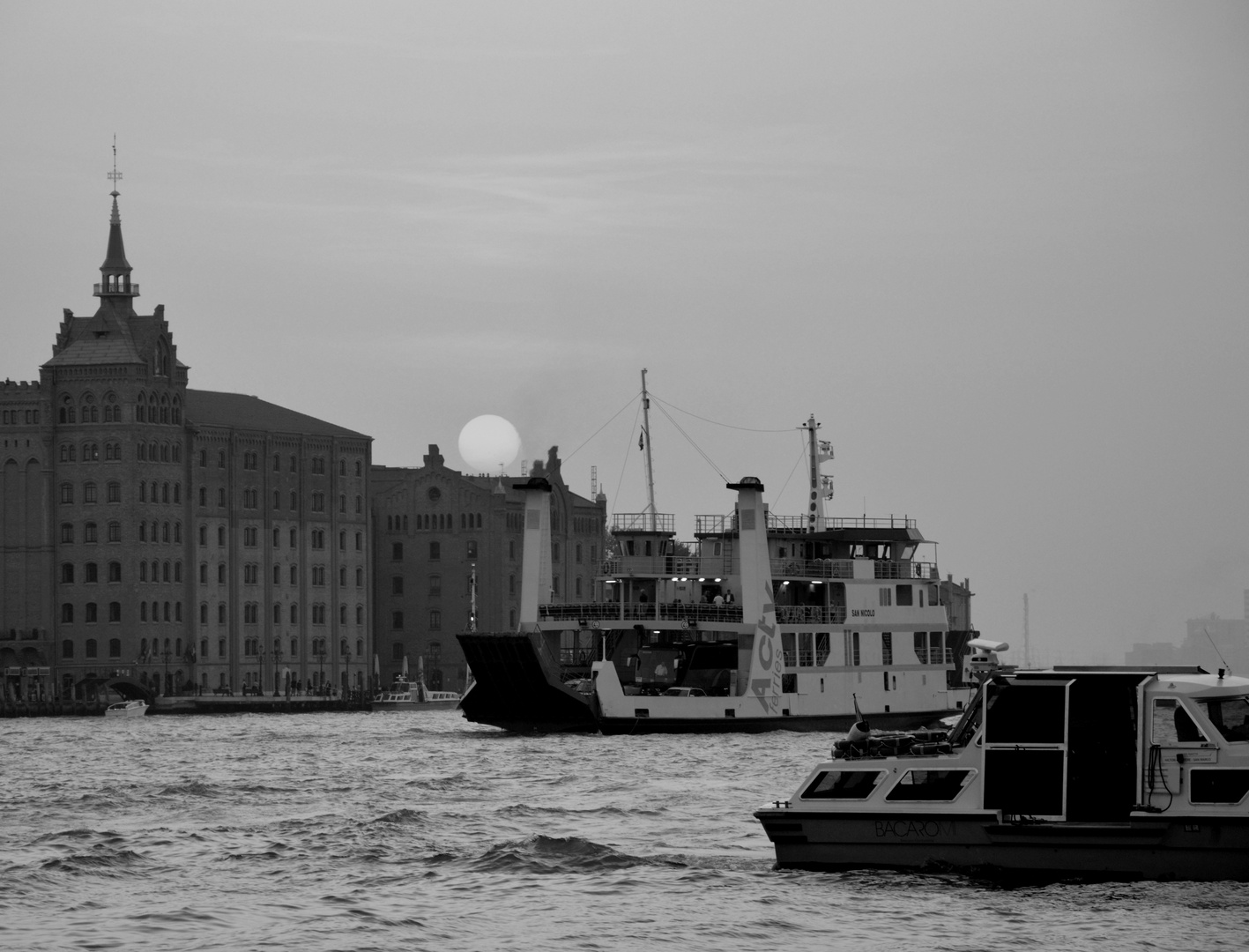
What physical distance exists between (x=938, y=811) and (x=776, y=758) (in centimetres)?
3162

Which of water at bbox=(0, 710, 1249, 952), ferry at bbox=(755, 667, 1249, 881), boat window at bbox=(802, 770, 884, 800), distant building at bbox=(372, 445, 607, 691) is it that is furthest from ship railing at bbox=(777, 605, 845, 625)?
distant building at bbox=(372, 445, 607, 691)

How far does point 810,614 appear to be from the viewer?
292 ft

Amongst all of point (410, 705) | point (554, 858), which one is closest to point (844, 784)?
point (554, 858)

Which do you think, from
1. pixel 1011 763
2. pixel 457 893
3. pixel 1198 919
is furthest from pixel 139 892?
pixel 1198 919

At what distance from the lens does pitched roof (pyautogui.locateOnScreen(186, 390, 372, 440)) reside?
6634 inches

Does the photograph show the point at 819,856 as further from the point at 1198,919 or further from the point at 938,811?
the point at 1198,919

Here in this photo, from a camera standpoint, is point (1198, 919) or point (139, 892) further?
point (139, 892)

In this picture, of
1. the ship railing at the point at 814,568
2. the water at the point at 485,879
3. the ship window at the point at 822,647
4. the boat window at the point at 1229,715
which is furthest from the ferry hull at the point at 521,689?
the boat window at the point at 1229,715

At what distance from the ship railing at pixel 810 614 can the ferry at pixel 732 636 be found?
73 millimetres

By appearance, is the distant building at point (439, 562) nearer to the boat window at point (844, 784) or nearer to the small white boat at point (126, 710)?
the small white boat at point (126, 710)

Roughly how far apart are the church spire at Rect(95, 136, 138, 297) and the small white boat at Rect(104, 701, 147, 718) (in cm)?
3834

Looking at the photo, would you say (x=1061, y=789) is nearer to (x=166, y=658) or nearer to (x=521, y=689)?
(x=521, y=689)

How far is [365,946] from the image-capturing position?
31.5 metres

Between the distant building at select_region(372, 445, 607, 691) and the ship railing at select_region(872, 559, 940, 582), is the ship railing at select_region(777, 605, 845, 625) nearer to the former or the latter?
the ship railing at select_region(872, 559, 940, 582)
